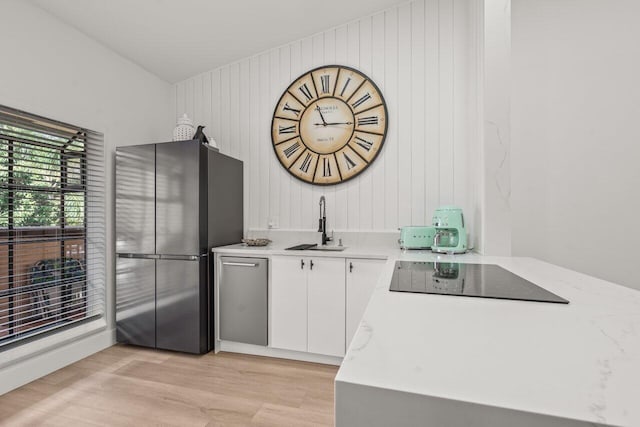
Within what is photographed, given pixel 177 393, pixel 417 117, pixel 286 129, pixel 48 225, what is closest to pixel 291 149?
pixel 286 129

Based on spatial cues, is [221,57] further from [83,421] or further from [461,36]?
[83,421]

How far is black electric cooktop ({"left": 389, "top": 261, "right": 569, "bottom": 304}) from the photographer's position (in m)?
0.92

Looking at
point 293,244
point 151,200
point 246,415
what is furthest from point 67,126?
point 246,415

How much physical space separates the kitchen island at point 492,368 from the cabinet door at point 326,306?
155cm

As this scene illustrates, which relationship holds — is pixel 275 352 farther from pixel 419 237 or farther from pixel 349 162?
pixel 349 162

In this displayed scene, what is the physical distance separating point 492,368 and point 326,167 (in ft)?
8.32

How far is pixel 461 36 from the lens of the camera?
101 inches

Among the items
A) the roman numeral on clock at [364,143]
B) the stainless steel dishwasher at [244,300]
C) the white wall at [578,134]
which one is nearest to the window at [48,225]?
the stainless steel dishwasher at [244,300]

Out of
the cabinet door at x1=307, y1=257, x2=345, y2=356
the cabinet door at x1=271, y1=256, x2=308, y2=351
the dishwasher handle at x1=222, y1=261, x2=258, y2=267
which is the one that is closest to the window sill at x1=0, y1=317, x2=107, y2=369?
the dishwasher handle at x1=222, y1=261, x2=258, y2=267

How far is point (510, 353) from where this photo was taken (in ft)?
1.69

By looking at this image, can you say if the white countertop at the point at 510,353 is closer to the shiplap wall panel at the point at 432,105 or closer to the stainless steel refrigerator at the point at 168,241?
the shiplap wall panel at the point at 432,105

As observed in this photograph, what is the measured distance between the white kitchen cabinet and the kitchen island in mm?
1573

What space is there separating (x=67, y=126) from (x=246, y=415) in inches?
96.4

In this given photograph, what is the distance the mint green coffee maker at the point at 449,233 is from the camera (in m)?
2.08
